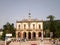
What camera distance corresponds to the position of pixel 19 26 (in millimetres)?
58188

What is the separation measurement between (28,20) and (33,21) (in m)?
1.44

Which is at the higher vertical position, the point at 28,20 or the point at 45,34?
the point at 28,20

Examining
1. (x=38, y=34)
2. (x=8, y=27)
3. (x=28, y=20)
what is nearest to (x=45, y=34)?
(x=38, y=34)

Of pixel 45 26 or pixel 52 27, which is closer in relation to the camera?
pixel 52 27

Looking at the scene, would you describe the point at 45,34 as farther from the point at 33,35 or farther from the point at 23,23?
the point at 23,23

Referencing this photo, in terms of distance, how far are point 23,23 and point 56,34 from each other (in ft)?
33.2

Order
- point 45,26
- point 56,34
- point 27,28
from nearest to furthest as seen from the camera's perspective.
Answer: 1. point 56,34
2. point 27,28
3. point 45,26

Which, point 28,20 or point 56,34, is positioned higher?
point 28,20

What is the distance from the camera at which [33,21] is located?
5778 cm

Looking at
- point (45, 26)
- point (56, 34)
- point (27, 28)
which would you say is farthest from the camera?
point (45, 26)

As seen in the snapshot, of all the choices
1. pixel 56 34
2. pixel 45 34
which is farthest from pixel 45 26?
pixel 56 34

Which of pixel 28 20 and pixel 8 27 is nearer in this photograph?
pixel 28 20

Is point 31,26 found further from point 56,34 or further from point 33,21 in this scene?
point 56,34

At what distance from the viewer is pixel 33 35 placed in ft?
192
